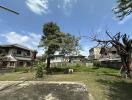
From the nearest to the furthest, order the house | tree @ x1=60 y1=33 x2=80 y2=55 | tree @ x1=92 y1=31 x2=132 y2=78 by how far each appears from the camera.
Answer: tree @ x1=92 y1=31 x2=132 y2=78 → tree @ x1=60 y1=33 x2=80 y2=55 → the house

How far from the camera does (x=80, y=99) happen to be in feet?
35.2

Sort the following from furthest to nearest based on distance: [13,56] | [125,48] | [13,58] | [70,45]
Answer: [13,56] → [13,58] → [70,45] → [125,48]

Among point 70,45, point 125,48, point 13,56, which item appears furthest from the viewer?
point 13,56

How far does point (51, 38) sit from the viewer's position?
30.4 meters

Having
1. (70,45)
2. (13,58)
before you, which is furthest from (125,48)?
(13,58)

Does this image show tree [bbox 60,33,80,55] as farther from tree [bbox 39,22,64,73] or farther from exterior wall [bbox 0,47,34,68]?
exterior wall [bbox 0,47,34,68]

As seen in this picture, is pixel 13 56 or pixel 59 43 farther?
pixel 13 56

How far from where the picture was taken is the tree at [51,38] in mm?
28853

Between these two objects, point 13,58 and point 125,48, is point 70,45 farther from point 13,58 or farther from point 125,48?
point 13,58

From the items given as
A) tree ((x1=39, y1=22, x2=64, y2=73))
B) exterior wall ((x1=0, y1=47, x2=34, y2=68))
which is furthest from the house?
tree ((x1=39, y1=22, x2=64, y2=73))

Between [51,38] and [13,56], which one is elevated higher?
[51,38]

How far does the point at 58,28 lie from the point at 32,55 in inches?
817

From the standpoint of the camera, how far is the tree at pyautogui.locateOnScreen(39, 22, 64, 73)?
2885 centimetres

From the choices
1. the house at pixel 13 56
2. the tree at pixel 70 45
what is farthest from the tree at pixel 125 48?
the house at pixel 13 56
